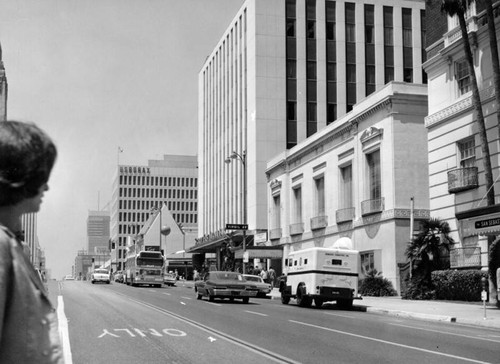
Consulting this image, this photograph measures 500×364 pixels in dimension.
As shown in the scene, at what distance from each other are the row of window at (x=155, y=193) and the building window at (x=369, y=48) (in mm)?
114552

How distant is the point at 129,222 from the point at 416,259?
491 ft

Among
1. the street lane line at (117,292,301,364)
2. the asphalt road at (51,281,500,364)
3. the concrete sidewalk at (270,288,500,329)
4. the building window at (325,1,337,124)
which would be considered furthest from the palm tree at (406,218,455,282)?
the building window at (325,1,337,124)

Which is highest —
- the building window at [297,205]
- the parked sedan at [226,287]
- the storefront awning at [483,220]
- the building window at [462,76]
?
the building window at [462,76]

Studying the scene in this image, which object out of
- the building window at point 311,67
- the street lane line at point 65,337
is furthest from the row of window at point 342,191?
the street lane line at point 65,337

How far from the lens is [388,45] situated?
7106 centimetres

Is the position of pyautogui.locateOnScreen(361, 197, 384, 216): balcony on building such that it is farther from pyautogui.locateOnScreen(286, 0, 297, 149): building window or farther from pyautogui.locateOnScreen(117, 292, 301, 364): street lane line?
pyautogui.locateOnScreen(286, 0, 297, 149): building window

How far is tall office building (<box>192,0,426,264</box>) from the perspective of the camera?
2635 inches

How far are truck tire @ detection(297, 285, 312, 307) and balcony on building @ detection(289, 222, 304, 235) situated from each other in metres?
24.5

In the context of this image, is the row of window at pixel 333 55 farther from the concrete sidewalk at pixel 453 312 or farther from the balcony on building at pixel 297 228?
the concrete sidewalk at pixel 453 312

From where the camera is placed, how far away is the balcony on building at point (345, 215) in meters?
44.9

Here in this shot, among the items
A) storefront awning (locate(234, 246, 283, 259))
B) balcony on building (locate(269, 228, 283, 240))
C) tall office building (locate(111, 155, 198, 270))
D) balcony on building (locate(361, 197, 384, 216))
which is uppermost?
tall office building (locate(111, 155, 198, 270))

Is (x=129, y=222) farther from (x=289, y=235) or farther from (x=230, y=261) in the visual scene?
(x=289, y=235)

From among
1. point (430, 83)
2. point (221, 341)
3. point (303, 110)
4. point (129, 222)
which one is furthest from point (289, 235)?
point (129, 222)

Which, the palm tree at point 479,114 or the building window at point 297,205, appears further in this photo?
the building window at point 297,205
